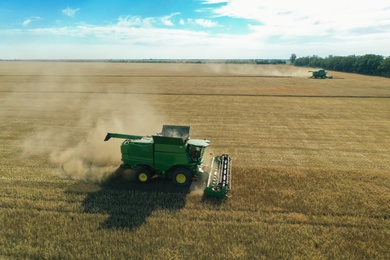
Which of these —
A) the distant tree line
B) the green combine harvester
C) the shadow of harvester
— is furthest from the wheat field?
the distant tree line

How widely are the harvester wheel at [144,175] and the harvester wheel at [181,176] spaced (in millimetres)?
943

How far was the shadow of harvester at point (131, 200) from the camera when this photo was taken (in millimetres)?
9031

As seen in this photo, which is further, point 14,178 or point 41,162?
point 41,162

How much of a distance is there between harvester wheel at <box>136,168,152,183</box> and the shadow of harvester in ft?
0.66

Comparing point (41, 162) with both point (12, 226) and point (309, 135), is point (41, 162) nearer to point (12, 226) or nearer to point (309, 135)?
point (12, 226)

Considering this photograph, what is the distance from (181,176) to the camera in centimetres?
1099

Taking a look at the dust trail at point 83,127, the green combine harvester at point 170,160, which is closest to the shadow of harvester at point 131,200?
the green combine harvester at point 170,160

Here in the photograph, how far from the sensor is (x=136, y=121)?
2092 centimetres

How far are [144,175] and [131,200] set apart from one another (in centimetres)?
128

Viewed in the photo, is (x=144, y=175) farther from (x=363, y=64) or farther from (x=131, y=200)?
(x=363, y=64)

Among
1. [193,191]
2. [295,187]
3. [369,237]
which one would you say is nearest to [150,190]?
[193,191]

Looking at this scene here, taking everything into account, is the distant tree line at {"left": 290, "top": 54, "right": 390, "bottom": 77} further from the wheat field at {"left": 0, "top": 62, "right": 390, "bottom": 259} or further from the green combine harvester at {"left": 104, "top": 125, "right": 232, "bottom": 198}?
the green combine harvester at {"left": 104, "top": 125, "right": 232, "bottom": 198}

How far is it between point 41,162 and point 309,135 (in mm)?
15071

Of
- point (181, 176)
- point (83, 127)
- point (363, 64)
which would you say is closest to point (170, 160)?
point (181, 176)
